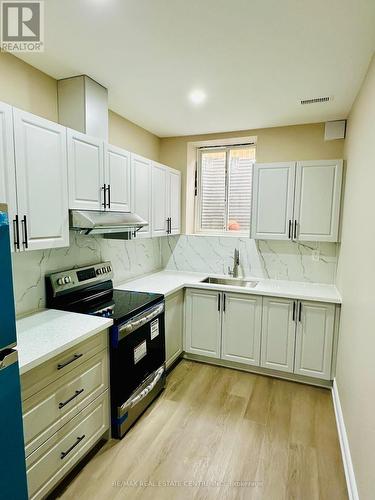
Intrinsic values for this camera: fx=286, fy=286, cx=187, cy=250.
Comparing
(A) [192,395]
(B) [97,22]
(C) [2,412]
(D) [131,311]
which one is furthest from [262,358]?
(B) [97,22]

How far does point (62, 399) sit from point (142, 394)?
0.77m

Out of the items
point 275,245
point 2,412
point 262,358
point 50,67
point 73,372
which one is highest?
point 50,67

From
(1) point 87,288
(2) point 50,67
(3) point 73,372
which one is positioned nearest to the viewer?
(3) point 73,372

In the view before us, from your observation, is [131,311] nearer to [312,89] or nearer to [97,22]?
[97,22]

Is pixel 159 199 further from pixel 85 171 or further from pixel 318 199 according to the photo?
pixel 318 199

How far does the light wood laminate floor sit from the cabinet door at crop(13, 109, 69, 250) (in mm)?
1499

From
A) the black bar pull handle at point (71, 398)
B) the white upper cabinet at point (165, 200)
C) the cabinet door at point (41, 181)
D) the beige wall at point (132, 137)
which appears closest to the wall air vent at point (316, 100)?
the white upper cabinet at point (165, 200)

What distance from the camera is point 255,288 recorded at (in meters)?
2.93

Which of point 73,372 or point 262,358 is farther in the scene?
point 262,358

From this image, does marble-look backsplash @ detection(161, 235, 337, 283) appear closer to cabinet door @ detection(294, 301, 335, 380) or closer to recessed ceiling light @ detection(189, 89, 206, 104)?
cabinet door @ detection(294, 301, 335, 380)

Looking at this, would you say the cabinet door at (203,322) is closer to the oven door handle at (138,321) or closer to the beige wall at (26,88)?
the oven door handle at (138,321)

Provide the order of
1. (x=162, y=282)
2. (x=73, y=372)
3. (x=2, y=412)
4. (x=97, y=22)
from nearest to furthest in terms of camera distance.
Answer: (x=2, y=412)
(x=97, y=22)
(x=73, y=372)
(x=162, y=282)

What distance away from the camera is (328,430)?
2191 mm

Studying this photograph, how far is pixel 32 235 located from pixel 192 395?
1947 mm
